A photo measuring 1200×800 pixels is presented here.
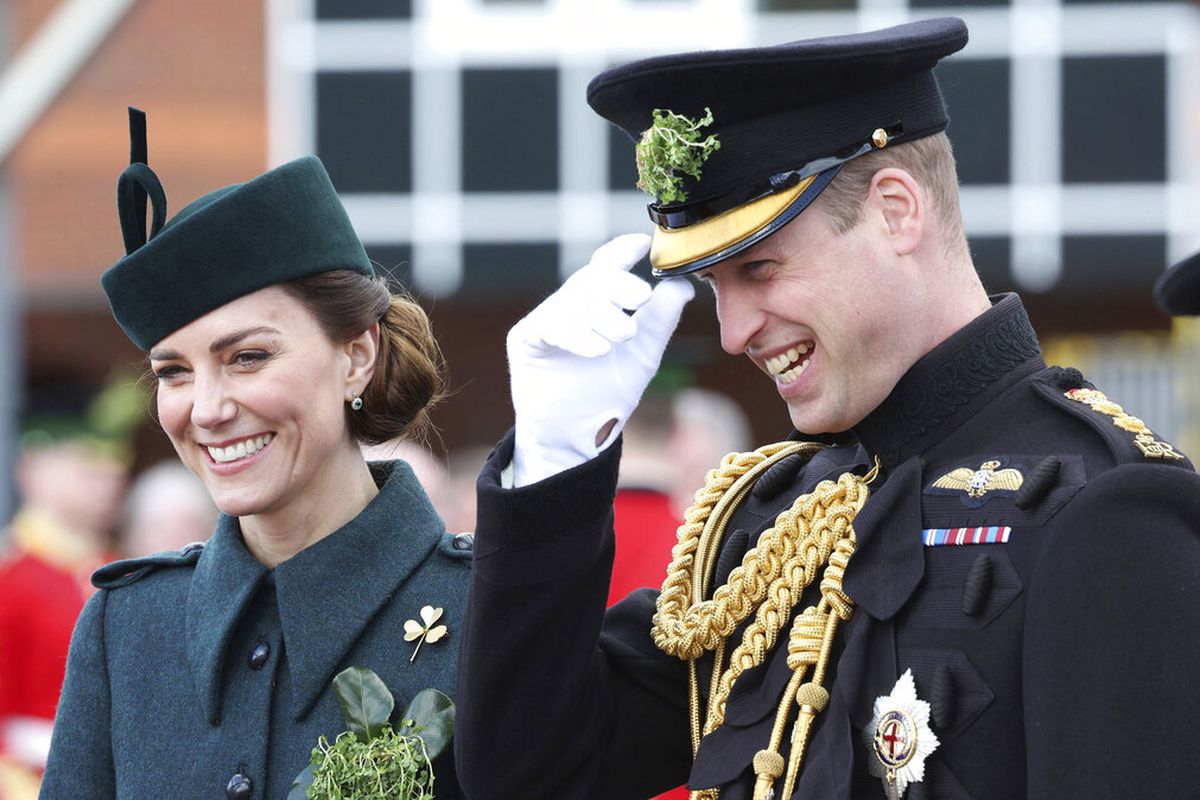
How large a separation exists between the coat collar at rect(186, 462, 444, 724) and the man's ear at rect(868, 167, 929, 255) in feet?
3.28

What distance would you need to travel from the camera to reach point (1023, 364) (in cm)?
258

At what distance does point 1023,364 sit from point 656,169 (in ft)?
1.94

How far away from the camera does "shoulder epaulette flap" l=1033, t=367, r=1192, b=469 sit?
2.36 metres

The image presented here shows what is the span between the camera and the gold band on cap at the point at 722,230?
2.55m

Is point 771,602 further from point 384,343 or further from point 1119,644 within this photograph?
point 384,343

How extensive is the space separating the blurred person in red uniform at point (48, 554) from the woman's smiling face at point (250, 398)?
2.62 meters

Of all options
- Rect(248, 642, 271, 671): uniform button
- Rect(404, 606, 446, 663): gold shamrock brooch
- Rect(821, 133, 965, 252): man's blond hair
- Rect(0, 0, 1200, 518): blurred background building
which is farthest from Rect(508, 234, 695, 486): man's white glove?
Rect(0, 0, 1200, 518): blurred background building

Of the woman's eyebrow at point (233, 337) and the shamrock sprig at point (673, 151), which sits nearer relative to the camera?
the shamrock sprig at point (673, 151)

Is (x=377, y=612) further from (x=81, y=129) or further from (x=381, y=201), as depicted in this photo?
(x=81, y=129)

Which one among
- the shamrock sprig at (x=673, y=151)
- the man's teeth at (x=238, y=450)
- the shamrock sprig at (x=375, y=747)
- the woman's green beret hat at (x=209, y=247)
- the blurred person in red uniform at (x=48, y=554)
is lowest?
the blurred person in red uniform at (x=48, y=554)

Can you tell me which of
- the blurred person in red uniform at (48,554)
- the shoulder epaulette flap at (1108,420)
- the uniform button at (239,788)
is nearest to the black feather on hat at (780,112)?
the shoulder epaulette flap at (1108,420)

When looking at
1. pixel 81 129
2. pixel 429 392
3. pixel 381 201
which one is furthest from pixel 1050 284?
pixel 429 392

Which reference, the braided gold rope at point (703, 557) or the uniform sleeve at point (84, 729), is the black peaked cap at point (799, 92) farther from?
the uniform sleeve at point (84, 729)

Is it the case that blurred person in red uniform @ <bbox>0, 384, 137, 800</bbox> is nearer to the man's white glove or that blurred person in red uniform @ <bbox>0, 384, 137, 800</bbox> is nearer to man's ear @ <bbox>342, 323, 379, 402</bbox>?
man's ear @ <bbox>342, 323, 379, 402</bbox>
